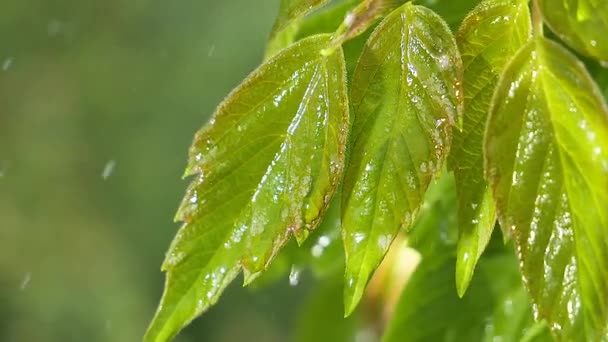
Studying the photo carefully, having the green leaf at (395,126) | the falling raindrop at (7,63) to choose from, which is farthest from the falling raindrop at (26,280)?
the green leaf at (395,126)

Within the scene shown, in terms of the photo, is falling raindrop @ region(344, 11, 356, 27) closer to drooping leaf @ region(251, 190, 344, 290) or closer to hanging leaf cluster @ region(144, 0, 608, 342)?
hanging leaf cluster @ region(144, 0, 608, 342)

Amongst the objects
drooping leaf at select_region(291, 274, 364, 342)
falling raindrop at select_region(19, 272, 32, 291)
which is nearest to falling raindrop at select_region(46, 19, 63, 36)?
falling raindrop at select_region(19, 272, 32, 291)

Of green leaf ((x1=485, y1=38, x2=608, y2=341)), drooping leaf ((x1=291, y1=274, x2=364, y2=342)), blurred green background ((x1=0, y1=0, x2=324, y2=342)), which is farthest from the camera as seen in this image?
blurred green background ((x1=0, y1=0, x2=324, y2=342))

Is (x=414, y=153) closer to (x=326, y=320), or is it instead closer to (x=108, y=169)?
(x=326, y=320)

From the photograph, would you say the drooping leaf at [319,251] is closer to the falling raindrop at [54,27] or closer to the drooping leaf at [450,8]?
the drooping leaf at [450,8]

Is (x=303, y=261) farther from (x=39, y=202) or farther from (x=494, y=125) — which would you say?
(x=39, y=202)

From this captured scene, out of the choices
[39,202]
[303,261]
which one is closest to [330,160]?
[303,261]
